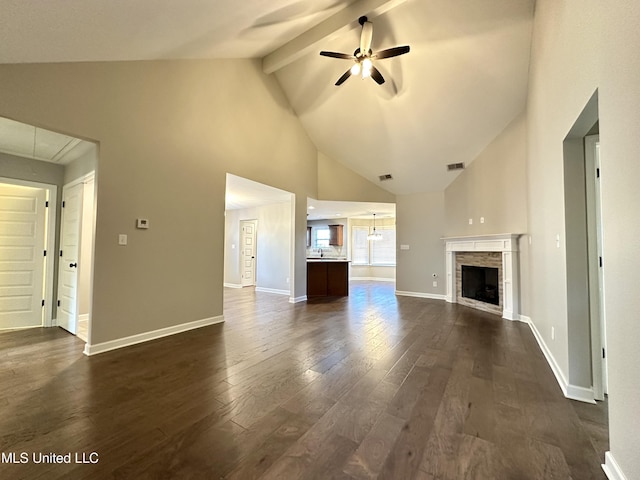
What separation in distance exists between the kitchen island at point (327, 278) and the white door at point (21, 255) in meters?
4.67

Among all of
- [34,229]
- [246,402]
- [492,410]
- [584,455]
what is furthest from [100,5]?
[584,455]

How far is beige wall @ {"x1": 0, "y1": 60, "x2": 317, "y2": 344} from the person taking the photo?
106 inches

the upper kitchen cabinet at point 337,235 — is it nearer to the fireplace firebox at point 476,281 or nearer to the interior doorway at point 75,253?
the fireplace firebox at point 476,281

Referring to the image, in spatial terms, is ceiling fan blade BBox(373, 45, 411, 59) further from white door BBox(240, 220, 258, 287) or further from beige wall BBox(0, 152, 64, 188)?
white door BBox(240, 220, 258, 287)

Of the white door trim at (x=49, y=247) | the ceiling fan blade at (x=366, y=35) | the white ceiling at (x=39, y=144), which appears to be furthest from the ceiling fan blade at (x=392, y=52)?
the white door trim at (x=49, y=247)

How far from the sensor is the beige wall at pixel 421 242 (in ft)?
20.4

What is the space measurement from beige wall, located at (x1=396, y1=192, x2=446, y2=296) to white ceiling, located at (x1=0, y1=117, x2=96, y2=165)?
19.6 feet

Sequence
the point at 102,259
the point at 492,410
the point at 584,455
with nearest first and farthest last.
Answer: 1. the point at 584,455
2. the point at 492,410
3. the point at 102,259

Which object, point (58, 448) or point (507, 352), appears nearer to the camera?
point (58, 448)

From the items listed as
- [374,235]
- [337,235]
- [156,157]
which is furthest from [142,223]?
[374,235]

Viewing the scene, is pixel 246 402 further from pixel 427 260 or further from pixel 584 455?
pixel 427 260

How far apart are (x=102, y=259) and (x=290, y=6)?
354cm

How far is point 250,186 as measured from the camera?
16.8 feet

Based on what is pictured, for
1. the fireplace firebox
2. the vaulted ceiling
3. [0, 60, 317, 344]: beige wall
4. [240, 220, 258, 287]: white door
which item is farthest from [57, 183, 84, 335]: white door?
the fireplace firebox
